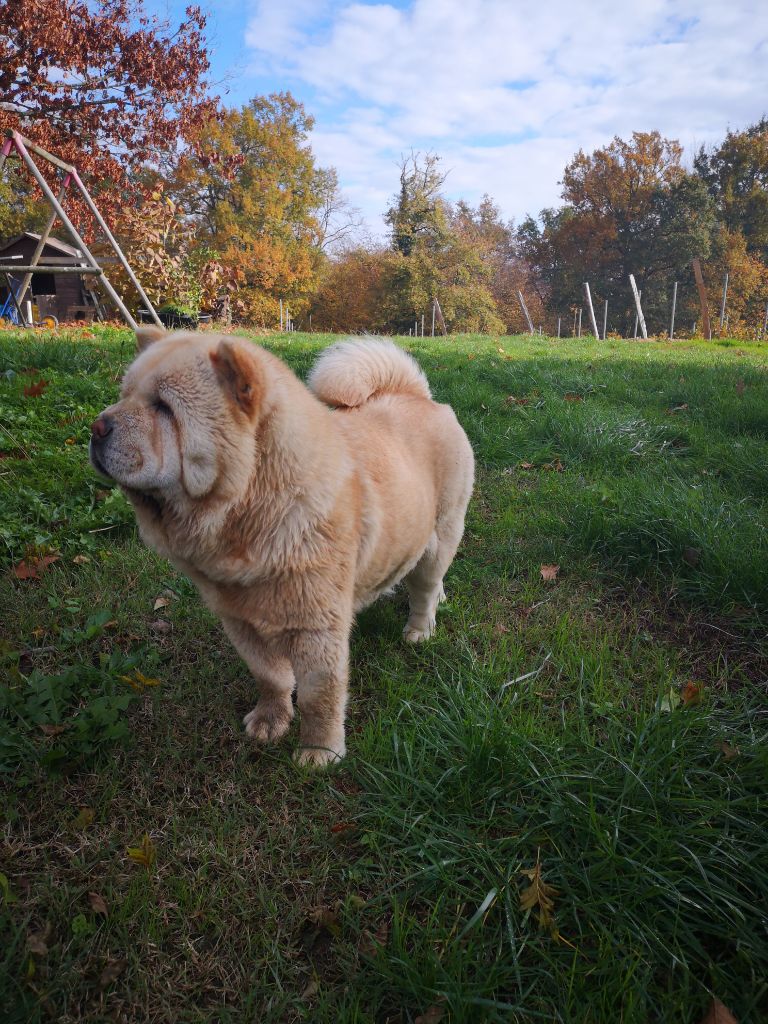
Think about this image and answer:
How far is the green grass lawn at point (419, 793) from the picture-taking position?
1.52 meters

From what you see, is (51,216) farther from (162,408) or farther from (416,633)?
(416,633)

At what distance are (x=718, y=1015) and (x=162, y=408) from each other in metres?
2.20

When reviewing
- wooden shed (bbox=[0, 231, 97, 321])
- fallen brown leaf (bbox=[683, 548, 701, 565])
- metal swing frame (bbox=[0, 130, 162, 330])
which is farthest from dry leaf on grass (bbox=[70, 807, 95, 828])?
wooden shed (bbox=[0, 231, 97, 321])

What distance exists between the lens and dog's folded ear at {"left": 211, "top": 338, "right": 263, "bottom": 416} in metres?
1.82

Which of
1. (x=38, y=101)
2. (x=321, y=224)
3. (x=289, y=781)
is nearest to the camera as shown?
(x=289, y=781)

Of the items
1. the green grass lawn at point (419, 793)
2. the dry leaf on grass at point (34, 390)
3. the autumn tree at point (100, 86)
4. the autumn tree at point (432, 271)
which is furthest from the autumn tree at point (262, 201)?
the green grass lawn at point (419, 793)

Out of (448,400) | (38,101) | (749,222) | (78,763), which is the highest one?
(749,222)

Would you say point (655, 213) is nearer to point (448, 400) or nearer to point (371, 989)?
point (448, 400)

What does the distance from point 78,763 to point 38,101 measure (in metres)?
14.5

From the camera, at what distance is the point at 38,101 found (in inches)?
462

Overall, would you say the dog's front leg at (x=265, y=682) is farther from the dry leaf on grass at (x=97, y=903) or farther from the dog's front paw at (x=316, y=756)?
the dry leaf on grass at (x=97, y=903)

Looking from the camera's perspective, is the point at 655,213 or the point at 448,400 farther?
the point at 655,213

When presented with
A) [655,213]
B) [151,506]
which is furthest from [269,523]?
[655,213]

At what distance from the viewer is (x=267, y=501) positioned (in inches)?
79.2
